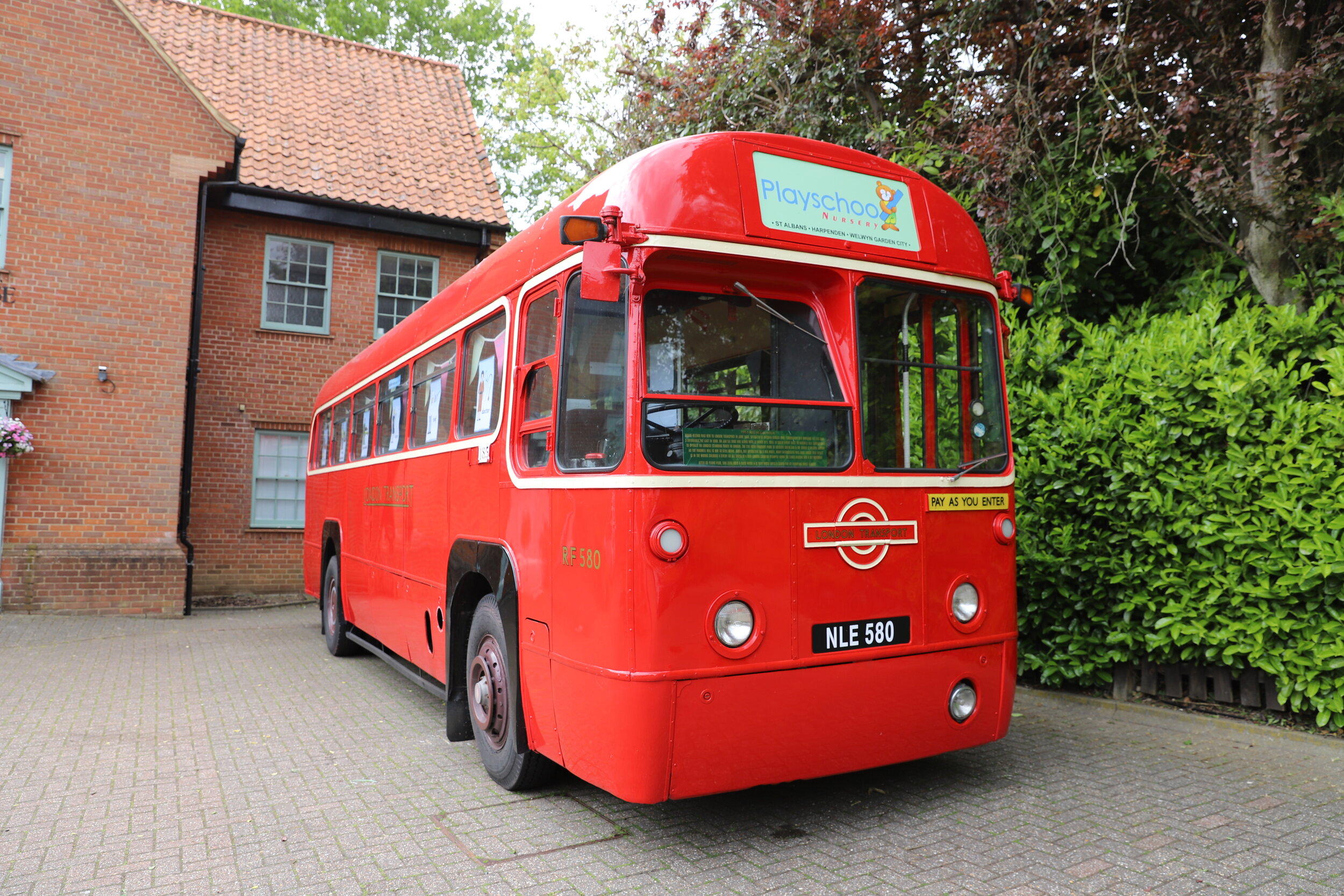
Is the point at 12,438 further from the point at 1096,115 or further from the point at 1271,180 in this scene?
the point at 1271,180

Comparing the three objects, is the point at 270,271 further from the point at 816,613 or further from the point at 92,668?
the point at 816,613

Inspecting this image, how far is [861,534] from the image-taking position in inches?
161

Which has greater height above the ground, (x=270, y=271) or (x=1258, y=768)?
(x=270, y=271)

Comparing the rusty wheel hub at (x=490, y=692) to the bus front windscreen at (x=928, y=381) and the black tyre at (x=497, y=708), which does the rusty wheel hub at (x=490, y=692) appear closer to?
the black tyre at (x=497, y=708)

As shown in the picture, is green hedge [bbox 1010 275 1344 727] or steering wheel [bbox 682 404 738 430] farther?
green hedge [bbox 1010 275 1344 727]

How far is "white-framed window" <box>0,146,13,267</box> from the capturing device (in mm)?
12117

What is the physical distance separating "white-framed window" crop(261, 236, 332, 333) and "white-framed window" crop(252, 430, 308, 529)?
1818 millimetres

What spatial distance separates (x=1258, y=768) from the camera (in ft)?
16.6

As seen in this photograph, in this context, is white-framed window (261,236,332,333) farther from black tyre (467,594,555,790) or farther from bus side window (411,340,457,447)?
black tyre (467,594,555,790)

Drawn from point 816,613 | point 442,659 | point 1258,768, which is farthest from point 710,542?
point 1258,768

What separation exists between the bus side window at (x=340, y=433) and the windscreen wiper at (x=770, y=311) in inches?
238

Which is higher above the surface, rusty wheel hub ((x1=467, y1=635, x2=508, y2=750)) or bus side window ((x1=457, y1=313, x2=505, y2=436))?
bus side window ((x1=457, y1=313, x2=505, y2=436))

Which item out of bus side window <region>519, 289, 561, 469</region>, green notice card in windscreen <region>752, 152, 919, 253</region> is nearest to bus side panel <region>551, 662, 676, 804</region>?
bus side window <region>519, 289, 561, 469</region>

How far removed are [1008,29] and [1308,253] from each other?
3265 millimetres
